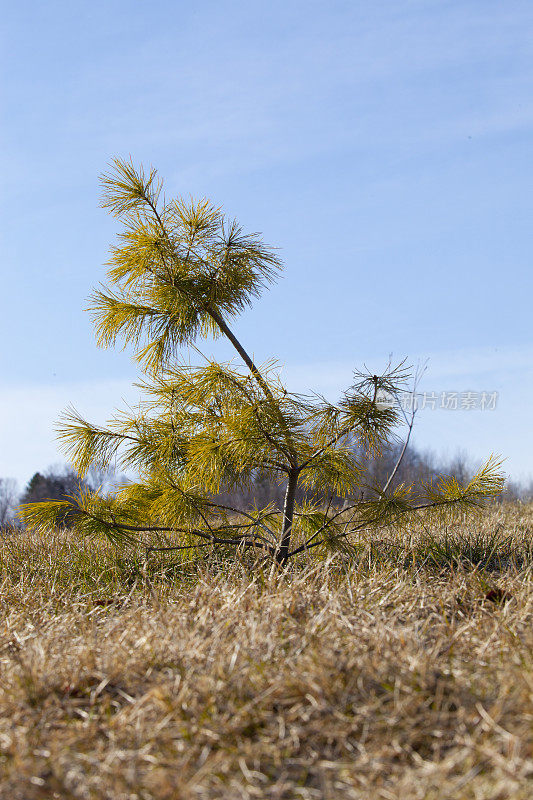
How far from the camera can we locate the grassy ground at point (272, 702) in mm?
1865

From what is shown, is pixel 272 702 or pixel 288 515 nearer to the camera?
pixel 272 702

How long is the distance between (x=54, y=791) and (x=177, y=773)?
356 millimetres

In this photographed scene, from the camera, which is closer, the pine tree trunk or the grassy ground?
the grassy ground

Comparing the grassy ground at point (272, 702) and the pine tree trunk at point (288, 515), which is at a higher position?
the pine tree trunk at point (288, 515)

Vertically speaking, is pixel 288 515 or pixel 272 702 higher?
pixel 288 515

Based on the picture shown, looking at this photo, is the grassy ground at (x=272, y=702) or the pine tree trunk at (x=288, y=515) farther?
the pine tree trunk at (x=288, y=515)

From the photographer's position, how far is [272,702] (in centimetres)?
218

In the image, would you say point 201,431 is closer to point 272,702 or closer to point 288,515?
point 288,515

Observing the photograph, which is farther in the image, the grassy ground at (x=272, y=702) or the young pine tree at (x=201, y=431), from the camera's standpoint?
the young pine tree at (x=201, y=431)

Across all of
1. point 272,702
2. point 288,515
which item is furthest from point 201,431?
point 272,702

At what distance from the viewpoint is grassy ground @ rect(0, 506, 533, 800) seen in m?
1.87

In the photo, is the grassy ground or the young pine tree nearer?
the grassy ground

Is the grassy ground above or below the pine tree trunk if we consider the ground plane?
below

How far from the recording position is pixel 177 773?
1.89 m
